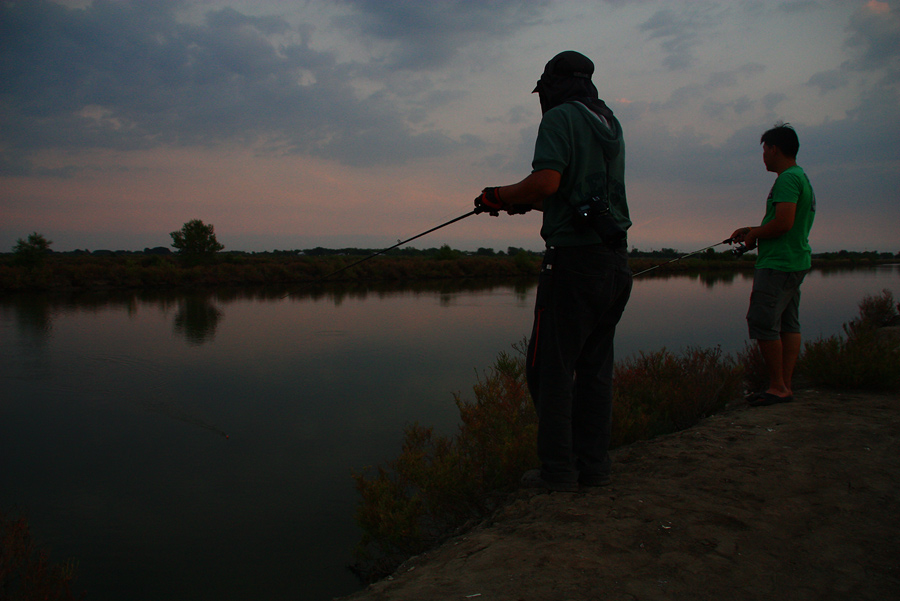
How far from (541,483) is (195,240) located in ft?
109

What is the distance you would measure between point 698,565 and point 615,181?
154 cm

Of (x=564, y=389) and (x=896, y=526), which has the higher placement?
(x=564, y=389)

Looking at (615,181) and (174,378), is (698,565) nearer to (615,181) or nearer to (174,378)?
(615,181)

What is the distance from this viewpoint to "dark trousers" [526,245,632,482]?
212 cm

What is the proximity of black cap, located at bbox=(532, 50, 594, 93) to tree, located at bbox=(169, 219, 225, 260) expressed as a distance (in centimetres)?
3266

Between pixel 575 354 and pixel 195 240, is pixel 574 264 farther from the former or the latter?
pixel 195 240

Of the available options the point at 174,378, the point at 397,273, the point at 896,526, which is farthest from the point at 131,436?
the point at 397,273

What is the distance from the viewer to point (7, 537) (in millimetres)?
2270

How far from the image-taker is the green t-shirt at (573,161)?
2094 mm

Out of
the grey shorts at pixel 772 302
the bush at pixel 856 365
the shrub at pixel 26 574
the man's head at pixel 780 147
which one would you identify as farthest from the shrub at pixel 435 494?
the bush at pixel 856 365

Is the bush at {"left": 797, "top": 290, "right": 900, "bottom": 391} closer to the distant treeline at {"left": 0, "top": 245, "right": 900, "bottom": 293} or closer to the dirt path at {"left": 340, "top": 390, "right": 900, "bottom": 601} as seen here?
the dirt path at {"left": 340, "top": 390, "right": 900, "bottom": 601}

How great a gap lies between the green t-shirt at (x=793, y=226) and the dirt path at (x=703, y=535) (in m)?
A: 1.17

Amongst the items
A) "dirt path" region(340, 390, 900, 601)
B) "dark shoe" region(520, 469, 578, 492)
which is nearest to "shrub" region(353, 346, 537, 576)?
"dark shoe" region(520, 469, 578, 492)

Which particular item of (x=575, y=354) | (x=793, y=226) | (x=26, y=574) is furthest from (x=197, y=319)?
(x=793, y=226)
